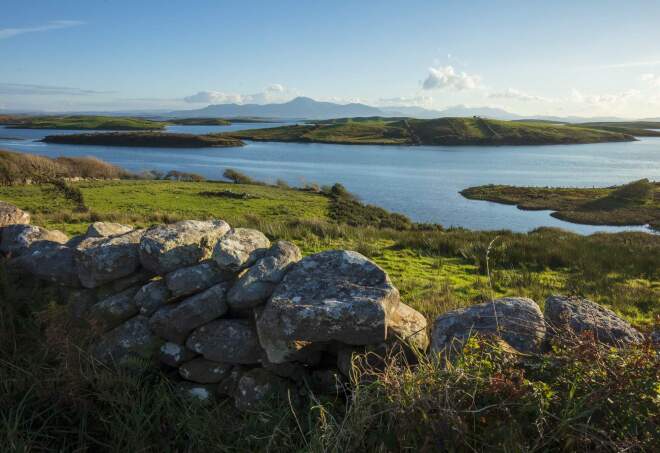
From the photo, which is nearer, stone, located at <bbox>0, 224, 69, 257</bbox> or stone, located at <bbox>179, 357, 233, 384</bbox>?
stone, located at <bbox>179, 357, 233, 384</bbox>

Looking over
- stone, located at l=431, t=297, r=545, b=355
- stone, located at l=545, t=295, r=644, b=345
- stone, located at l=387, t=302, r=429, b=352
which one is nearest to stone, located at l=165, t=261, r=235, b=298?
stone, located at l=387, t=302, r=429, b=352

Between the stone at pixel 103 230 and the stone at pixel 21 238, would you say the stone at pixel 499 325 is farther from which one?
the stone at pixel 21 238

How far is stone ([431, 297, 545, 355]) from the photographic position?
386cm

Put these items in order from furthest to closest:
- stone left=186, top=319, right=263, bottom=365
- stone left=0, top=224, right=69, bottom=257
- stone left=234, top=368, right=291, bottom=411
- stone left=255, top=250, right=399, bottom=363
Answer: stone left=0, top=224, right=69, bottom=257
stone left=186, top=319, right=263, bottom=365
stone left=234, top=368, right=291, bottom=411
stone left=255, top=250, right=399, bottom=363

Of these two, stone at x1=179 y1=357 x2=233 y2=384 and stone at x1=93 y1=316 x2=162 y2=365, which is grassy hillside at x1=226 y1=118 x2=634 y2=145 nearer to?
stone at x1=93 y1=316 x2=162 y2=365

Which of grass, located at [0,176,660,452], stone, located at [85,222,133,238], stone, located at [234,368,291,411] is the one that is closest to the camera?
grass, located at [0,176,660,452]

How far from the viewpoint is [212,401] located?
14.1 feet

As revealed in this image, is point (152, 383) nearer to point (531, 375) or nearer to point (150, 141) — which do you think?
point (531, 375)

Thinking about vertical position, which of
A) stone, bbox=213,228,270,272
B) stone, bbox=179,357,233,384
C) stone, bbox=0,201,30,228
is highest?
stone, bbox=213,228,270,272

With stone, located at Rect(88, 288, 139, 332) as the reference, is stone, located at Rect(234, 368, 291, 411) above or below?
below

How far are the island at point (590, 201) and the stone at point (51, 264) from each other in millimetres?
45630

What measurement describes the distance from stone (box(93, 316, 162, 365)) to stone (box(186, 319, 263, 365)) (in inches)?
19.6

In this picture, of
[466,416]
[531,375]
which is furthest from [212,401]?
[531,375]

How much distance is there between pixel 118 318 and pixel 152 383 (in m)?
0.96
